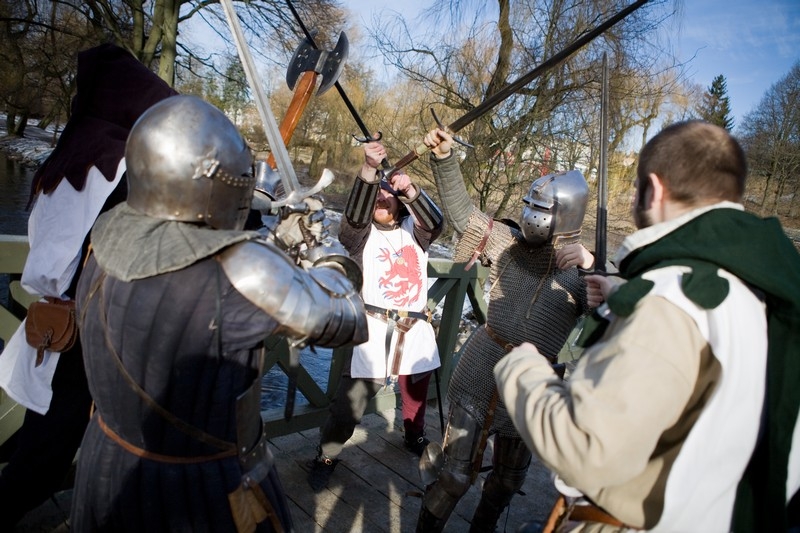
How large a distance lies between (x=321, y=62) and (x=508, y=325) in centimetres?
171

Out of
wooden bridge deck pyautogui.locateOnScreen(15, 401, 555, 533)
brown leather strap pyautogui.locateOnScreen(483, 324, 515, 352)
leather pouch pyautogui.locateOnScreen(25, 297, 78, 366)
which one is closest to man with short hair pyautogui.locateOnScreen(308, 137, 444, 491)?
wooden bridge deck pyautogui.locateOnScreen(15, 401, 555, 533)

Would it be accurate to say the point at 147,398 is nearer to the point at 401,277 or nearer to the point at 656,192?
the point at 656,192

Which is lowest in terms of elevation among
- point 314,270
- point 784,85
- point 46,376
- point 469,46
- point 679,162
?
point 46,376

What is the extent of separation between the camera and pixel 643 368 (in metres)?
1.04

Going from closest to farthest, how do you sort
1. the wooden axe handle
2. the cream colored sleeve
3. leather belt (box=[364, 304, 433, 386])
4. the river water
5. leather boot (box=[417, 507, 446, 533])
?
1. the cream colored sleeve
2. leather boot (box=[417, 507, 446, 533])
3. the wooden axe handle
4. leather belt (box=[364, 304, 433, 386])
5. the river water

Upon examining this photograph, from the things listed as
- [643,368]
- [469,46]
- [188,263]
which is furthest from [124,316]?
[469,46]

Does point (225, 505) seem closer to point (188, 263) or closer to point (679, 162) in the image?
point (188, 263)

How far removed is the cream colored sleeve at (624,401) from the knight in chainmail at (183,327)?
0.65 m

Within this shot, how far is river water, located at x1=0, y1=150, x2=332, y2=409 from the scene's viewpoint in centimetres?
505

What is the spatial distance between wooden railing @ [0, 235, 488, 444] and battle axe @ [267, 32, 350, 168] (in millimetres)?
1305

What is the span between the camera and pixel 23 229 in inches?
396

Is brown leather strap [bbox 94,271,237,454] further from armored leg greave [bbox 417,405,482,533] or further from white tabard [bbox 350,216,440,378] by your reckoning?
white tabard [bbox 350,216,440,378]

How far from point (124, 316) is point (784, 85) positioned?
37025 millimetres

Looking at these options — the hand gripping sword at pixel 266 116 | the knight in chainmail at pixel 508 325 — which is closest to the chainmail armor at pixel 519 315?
the knight in chainmail at pixel 508 325
